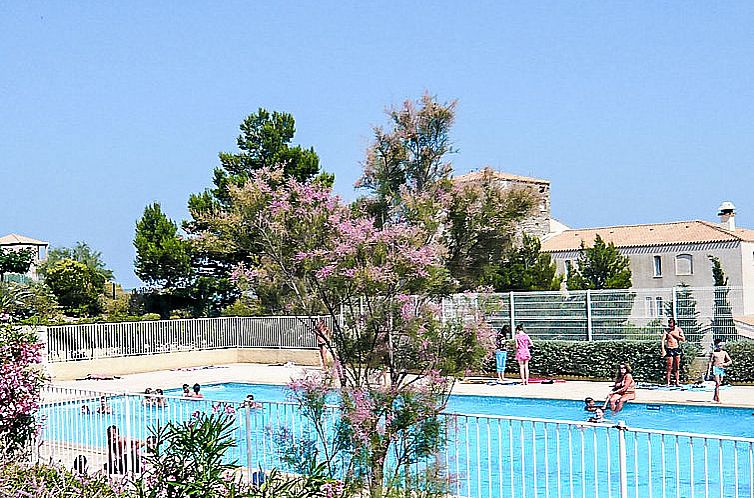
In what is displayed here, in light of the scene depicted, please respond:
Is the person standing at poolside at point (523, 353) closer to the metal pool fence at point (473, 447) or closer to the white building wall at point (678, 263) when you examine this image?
the metal pool fence at point (473, 447)

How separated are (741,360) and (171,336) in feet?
53.0

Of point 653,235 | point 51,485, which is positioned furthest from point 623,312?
point 653,235

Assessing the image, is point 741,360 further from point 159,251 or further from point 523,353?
point 159,251

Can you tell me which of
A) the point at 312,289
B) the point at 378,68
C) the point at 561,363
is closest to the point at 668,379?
the point at 561,363

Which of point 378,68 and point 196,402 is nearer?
point 196,402

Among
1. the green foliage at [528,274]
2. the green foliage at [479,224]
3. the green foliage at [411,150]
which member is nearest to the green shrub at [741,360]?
the green foliage at [479,224]

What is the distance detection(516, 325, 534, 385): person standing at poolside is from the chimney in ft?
98.6

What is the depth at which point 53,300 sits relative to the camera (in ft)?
114

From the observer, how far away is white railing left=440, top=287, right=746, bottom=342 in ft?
71.3

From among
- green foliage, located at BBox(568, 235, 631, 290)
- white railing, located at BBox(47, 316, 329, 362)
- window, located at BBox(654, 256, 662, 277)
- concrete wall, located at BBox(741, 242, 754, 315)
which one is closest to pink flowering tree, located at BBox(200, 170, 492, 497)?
white railing, located at BBox(47, 316, 329, 362)

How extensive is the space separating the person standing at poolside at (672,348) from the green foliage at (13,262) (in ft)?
77.1

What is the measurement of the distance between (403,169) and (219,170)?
2814 centimetres

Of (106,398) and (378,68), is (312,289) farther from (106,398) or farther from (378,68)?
(378,68)

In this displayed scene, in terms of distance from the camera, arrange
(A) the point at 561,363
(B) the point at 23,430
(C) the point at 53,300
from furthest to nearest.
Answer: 1. (C) the point at 53,300
2. (A) the point at 561,363
3. (B) the point at 23,430
